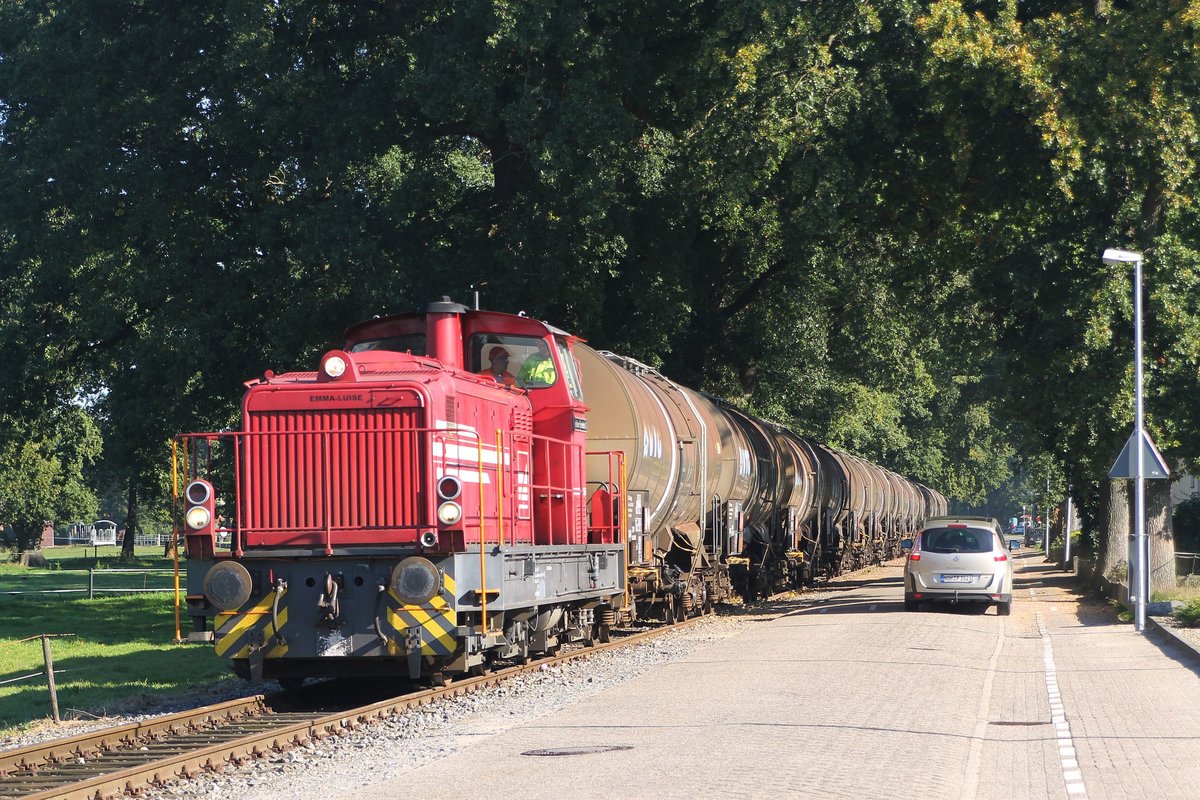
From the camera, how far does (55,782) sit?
30.8 feet

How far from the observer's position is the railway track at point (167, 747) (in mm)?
9195

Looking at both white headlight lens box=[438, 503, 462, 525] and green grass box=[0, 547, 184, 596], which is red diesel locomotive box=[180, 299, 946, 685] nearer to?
white headlight lens box=[438, 503, 462, 525]

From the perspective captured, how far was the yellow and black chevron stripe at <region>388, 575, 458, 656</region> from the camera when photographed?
1230 cm

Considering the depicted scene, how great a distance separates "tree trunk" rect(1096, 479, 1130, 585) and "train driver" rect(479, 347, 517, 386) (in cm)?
1856

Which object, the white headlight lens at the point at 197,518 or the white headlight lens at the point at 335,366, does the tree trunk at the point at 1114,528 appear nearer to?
the white headlight lens at the point at 335,366

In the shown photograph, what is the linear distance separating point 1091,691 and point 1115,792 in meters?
5.68

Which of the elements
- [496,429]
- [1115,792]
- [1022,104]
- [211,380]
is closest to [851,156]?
[1022,104]

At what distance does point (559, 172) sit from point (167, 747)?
1545 centimetres

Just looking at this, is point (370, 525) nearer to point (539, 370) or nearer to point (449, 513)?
point (449, 513)

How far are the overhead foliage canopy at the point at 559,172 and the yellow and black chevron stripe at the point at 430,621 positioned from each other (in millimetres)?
12893

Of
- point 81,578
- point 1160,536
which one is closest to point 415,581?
point 1160,536

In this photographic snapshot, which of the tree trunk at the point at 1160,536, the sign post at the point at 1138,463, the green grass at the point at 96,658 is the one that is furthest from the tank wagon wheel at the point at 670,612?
the tree trunk at the point at 1160,536

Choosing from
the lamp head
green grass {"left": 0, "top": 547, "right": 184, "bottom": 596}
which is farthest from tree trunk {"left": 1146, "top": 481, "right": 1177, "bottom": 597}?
green grass {"left": 0, "top": 547, "right": 184, "bottom": 596}

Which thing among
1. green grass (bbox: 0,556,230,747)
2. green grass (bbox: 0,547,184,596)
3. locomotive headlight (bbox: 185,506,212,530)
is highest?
locomotive headlight (bbox: 185,506,212,530)
